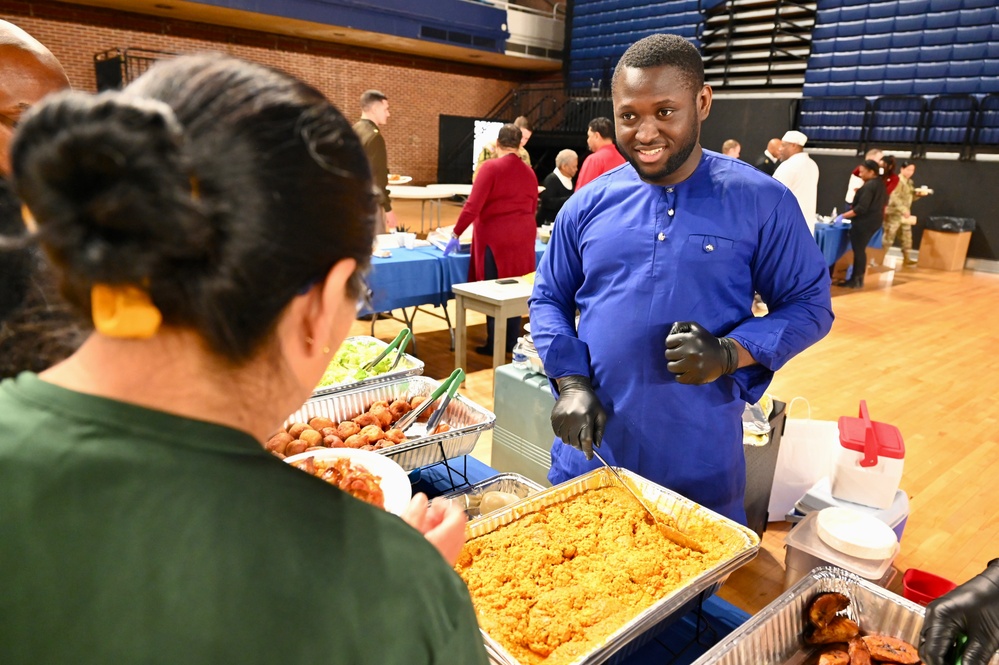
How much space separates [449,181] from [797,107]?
844cm

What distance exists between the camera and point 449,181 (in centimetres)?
1630

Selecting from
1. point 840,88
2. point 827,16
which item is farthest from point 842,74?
point 827,16

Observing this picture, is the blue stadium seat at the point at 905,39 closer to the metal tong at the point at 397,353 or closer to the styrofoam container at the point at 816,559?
the styrofoam container at the point at 816,559

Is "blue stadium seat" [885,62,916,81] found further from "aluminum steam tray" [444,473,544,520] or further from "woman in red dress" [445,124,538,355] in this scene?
"aluminum steam tray" [444,473,544,520]

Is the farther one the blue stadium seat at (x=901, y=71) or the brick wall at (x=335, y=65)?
the brick wall at (x=335, y=65)

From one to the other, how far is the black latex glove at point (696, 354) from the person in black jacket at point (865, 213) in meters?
7.21

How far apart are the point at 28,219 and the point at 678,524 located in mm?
1212

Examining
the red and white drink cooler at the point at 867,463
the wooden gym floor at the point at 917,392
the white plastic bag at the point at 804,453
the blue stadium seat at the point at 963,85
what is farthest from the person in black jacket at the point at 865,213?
the red and white drink cooler at the point at 867,463

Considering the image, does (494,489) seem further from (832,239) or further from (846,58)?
(846,58)

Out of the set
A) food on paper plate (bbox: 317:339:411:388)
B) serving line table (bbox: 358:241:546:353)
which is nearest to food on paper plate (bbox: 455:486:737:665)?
food on paper plate (bbox: 317:339:411:388)

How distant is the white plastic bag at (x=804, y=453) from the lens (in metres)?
2.57

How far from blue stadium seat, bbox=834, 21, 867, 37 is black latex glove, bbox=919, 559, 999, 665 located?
11.8 meters

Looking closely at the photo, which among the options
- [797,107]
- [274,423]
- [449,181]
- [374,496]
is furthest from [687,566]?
[449,181]

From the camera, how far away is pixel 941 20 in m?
9.41
